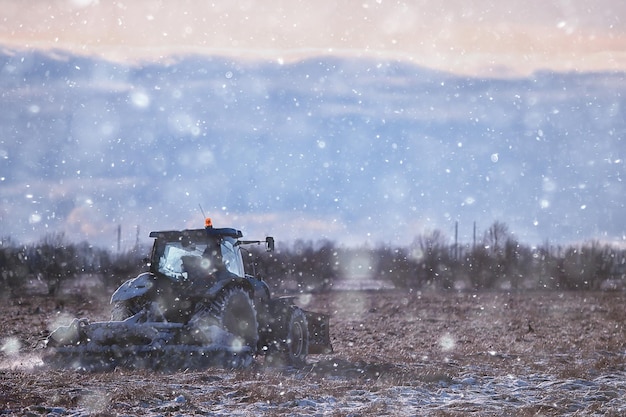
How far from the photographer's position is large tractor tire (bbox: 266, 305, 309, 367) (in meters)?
15.1

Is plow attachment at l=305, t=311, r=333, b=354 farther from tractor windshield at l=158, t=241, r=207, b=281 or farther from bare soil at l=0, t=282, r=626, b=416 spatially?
tractor windshield at l=158, t=241, r=207, b=281

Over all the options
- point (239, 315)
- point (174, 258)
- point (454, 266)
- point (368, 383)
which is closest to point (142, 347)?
point (239, 315)

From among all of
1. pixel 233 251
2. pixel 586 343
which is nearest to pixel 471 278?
pixel 586 343

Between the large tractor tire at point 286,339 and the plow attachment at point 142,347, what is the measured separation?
1.43 m

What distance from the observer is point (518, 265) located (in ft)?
273

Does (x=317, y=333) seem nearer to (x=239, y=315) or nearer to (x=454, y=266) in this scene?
(x=239, y=315)

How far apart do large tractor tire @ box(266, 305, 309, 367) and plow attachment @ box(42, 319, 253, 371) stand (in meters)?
1.43

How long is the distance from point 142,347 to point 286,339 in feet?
9.89

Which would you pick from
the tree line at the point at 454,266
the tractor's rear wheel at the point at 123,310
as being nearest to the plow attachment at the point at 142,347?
the tractor's rear wheel at the point at 123,310

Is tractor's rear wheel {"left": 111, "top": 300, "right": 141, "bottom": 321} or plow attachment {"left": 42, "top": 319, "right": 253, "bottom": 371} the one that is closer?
plow attachment {"left": 42, "top": 319, "right": 253, "bottom": 371}

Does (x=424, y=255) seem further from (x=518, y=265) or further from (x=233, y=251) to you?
(x=233, y=251)

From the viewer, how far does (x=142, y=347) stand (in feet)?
43.1

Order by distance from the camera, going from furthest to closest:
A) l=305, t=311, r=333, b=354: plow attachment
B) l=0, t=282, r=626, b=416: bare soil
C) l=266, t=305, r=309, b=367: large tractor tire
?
1. l=305, t=311, r=333, b=354: plow attachment
2. l=266, t=305, r=309, b=367: large tractor tire
3. l=0, t=282, r=626, b=416: bare soil

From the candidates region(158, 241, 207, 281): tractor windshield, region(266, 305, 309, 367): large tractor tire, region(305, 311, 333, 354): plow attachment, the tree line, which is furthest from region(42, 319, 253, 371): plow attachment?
the tree line
